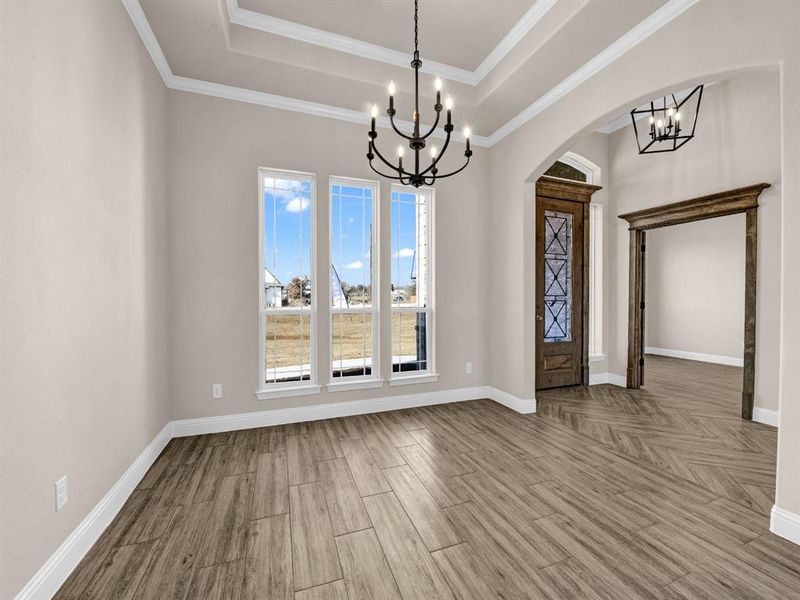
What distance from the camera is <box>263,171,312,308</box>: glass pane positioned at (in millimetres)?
3613

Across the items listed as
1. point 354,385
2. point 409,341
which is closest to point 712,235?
point 409,341

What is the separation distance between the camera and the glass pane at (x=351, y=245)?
152 inches

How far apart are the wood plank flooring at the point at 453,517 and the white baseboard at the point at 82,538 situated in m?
Answer: 0.06

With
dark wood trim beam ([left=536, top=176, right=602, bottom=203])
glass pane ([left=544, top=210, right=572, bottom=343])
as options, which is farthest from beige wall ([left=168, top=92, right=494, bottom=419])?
glass pane ([left=544, top=210, right=572, bottom=343])

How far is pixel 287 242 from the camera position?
12.1 ft

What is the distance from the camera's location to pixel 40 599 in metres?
1.44

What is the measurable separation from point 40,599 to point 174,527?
1.95 feet

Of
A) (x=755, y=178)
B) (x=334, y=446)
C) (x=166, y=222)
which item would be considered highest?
(x=755, y=178)

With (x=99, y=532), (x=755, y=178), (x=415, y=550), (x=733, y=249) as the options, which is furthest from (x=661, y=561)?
(x=733, y=249)

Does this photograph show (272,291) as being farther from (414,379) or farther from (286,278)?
(414,379)

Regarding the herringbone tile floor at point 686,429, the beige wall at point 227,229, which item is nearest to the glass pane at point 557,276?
the herringbone tile floor at point 686,429

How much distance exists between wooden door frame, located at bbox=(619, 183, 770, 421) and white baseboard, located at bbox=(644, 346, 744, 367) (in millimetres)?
3248

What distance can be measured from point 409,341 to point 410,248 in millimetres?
1140

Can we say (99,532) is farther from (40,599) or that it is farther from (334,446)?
(334,446)
